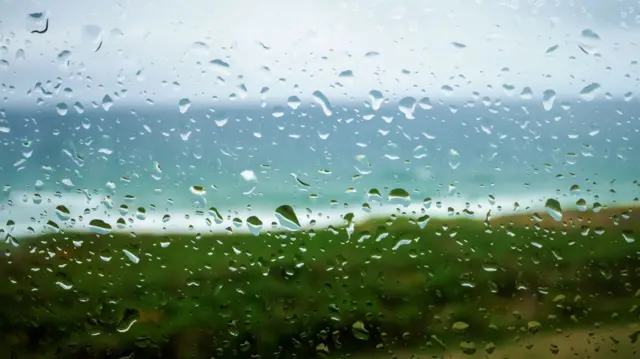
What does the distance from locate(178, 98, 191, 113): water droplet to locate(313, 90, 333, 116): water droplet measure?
0.66 ft

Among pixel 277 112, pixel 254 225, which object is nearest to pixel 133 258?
pixel 254 225

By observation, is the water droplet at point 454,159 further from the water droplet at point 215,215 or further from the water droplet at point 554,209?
the water droplet at point 215,215

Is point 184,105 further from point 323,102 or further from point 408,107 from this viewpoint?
point 408,107

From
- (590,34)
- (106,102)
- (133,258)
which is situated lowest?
(133,258)

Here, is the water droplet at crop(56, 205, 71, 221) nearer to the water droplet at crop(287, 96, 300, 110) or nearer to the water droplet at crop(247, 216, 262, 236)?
the water droplet at crop(247, 216, 262, 236)

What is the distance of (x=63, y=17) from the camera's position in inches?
30.6

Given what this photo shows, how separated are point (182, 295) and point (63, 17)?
1.61ft

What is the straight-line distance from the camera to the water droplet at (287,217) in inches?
29.5

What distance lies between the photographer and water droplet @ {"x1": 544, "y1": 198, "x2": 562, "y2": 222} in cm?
76

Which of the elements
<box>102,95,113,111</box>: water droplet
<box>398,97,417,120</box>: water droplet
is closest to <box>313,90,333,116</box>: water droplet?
<box>398,97,417,120</box>: water droplet

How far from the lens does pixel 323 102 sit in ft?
2.47

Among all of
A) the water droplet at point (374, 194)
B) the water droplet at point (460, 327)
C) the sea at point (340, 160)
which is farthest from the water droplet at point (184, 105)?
the water droplet at point (460, 327)

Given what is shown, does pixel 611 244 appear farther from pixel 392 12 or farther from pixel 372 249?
pixel 392 12

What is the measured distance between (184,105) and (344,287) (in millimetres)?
385
